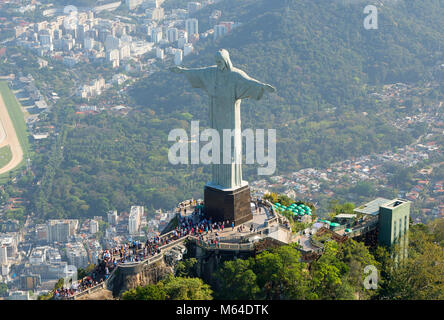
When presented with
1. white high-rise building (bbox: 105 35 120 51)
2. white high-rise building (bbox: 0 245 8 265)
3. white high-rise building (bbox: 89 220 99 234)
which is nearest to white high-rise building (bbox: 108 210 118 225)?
white high-rise building (bbox: 89 220 99 234)

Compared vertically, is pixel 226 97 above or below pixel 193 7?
below

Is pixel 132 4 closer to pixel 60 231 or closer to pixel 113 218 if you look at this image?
pixel 113 218

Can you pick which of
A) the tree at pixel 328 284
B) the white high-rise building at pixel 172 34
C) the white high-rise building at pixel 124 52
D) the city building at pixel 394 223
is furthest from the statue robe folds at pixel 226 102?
the white high-rise building at pixel 172 34

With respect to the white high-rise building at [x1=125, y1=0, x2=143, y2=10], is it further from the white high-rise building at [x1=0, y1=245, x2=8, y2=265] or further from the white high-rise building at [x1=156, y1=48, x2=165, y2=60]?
the white high-rise building at [x1=0, y1=245, x2=8, y2=265]

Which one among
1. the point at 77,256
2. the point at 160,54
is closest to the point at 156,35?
the point at 160,54

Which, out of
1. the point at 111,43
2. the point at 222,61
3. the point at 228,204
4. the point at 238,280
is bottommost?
the point at 238,280

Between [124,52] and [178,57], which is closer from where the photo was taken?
[178,57]

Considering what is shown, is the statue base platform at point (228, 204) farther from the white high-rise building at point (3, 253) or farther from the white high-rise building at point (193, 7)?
the white high-rise building at point (193, 7)
